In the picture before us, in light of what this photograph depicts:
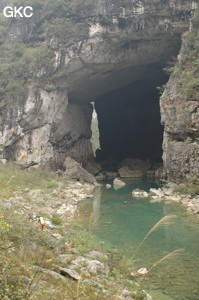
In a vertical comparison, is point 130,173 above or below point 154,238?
below

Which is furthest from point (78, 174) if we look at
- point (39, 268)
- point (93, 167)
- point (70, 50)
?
point (39, 268)

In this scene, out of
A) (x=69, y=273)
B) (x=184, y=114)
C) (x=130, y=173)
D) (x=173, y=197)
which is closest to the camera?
(x=69, y=273)

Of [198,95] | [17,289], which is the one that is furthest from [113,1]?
[17,289]

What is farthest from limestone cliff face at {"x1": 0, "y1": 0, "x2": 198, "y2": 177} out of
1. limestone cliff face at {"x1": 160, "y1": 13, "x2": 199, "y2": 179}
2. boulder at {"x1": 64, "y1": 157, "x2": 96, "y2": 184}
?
boulder at {"x1": 64, "y1": 157, "x2": 96, "y2": 184}

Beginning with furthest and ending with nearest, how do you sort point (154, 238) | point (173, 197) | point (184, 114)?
point (184, 114)
point (173, 197)
point (154, 238)

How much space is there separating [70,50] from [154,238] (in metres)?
18.9

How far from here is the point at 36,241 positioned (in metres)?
4.80

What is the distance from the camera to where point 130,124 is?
38.5 m

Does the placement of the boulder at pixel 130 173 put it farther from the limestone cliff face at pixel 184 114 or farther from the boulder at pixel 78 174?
the limestone cliff face at pixel 184 114

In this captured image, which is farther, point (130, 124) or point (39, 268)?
point (130, 124)

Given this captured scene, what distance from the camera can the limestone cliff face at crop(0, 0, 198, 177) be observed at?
849 inches

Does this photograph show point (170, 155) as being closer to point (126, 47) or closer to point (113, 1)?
point (126, 47)

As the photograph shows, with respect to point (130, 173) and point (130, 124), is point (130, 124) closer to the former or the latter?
point (130, 124)

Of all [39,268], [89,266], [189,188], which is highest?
[39,268]
